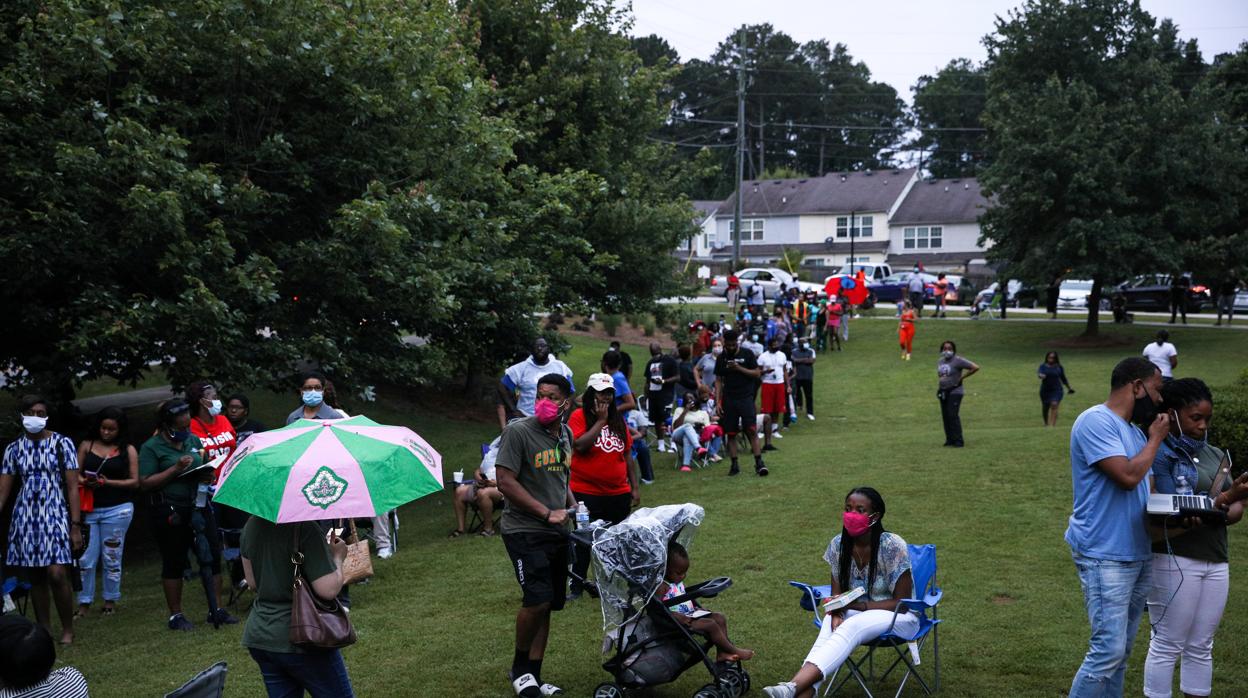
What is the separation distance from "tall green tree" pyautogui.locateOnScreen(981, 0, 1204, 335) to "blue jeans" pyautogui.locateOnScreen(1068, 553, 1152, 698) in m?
28.7

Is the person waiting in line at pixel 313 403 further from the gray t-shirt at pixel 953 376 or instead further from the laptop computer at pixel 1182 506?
the gray t-shirt at pixel 953 376

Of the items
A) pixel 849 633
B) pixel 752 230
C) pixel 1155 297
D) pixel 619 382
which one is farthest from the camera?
pixel 752 230

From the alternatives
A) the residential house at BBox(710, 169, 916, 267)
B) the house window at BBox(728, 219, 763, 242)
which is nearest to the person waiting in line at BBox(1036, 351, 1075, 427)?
the residential house at BBox(710, 169, 916, 267)

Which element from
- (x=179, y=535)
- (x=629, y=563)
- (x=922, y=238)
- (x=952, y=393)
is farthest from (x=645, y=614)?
(x=922, y=238)

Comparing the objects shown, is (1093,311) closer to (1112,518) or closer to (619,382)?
(619,382)

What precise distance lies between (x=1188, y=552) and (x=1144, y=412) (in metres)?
0.75

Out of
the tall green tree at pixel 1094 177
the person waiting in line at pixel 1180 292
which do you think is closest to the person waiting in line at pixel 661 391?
the tall green tree at pixel 1094 177

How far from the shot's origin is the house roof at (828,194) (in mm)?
71562

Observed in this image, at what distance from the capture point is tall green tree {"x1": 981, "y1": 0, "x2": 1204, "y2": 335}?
3238 centimetres

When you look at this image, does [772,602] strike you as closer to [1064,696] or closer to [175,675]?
[1064,696]

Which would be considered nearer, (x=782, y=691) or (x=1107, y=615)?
(x=1107, y=615)

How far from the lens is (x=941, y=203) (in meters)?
69.8

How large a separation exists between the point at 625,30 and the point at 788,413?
9.34 m

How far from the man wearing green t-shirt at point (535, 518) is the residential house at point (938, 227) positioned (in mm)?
62458
